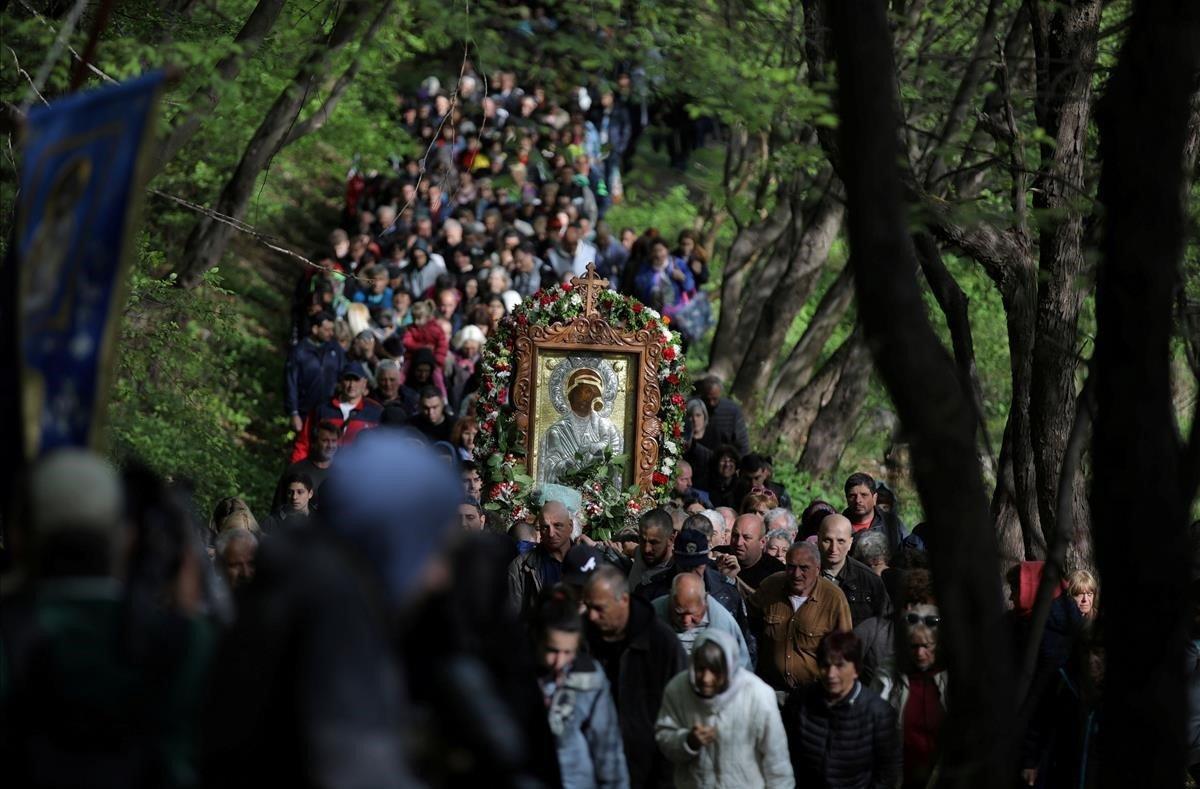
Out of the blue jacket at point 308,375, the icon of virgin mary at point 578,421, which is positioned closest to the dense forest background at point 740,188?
the blue jacket at point 308,375

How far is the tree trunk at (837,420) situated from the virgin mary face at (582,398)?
7.44 meters

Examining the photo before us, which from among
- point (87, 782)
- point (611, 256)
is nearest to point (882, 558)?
point (87, 782)

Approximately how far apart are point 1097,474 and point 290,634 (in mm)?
3199

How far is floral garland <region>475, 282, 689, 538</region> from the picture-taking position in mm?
16922

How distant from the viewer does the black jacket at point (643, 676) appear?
885cm

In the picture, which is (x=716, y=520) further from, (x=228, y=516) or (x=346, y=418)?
(x=346, y=418)

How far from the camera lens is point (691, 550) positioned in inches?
444

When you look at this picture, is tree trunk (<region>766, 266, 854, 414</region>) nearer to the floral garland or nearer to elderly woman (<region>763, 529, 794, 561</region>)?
the floral garland

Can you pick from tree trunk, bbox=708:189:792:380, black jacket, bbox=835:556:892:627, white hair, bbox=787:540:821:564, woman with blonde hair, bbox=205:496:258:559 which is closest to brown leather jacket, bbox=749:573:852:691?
white hair, bbox=787:540:821:564

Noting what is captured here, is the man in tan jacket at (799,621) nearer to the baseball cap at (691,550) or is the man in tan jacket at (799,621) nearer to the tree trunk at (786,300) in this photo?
the baseball cap at (691,550)

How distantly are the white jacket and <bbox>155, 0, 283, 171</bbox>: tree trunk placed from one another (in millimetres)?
5607

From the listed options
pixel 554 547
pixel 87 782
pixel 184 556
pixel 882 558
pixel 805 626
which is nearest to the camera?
pixel 87 782

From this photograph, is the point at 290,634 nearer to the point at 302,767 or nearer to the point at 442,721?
the point at 302,767

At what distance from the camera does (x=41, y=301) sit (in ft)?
18.5
